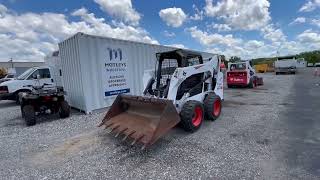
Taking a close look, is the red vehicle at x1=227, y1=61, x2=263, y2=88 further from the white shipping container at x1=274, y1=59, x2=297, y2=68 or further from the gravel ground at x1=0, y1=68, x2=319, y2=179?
the white shipping container at x1=274, y1=59, x2=297, y2=68

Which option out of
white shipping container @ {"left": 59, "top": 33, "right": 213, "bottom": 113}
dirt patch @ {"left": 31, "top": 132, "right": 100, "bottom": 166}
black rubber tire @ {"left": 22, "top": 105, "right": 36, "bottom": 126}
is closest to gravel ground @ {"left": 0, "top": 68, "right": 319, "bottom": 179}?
dirt patch @ {"left": 31, "top": 132, "right": 100, "bottom": 166}

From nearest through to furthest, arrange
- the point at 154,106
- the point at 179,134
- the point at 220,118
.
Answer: the point at 154,106
the point at 179,134
the point at 220,118

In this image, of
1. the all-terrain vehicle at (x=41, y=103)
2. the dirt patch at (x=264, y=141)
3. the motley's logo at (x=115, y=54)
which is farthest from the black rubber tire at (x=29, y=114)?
the dirt patch at (x=264, y=141)

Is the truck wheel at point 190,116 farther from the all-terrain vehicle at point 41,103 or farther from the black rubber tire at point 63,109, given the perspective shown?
the all-terrain vehicle at point 41,103

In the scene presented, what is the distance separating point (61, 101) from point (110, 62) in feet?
7.87

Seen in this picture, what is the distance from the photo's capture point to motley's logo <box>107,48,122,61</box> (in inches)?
363

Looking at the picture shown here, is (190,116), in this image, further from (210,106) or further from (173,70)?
(173,70)

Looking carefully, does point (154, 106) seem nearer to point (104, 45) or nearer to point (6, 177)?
point (6, 177)

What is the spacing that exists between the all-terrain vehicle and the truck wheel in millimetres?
4741

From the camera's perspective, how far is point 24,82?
1145 centimetres

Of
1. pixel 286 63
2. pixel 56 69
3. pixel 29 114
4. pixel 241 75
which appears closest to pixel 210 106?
pixel 29 114

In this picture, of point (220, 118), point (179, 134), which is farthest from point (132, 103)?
point (220, 118)

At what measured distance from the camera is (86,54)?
844 centimetres

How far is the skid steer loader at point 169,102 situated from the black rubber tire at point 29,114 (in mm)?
3047
